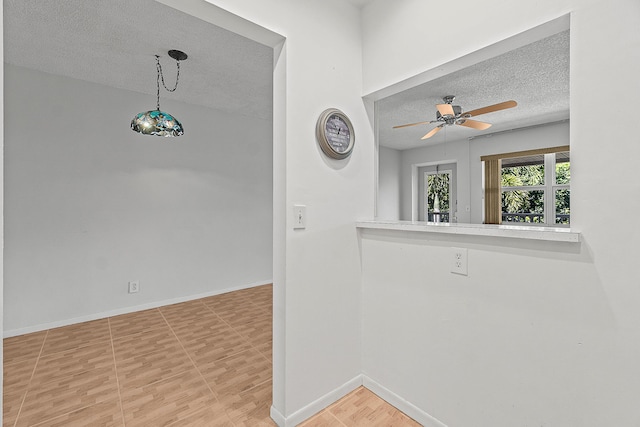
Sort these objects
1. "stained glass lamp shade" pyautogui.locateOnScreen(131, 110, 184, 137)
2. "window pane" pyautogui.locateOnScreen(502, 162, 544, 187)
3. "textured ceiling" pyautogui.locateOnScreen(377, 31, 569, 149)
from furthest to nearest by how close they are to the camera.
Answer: "window pane" pyautogui.locateOnScreen(502, 162, 544, 187)
"textured ceiling" pyautogui.locateOnScreen(377, 31, 569, 149)
"stained glass lamp shade" pyautogui.locateOnScreen(131, 110, 184, 137)

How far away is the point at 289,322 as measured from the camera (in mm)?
1525

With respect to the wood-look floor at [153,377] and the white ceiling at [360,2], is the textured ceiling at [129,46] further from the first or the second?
the wood-look floor at [153,377]

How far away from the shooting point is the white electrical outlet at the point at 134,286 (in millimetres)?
3214

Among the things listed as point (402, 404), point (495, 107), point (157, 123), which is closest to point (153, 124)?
point (157, 123)

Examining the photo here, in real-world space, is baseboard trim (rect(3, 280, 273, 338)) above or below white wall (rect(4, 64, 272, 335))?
below

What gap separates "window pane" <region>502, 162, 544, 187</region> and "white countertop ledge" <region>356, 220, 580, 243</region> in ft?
14.8

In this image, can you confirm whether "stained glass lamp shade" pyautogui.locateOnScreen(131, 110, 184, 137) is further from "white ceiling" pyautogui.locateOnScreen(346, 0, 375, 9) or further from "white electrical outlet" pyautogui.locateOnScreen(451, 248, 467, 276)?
"white electrical outlet" pyautogui.locateOnScreen(451, 248, 467, 276)

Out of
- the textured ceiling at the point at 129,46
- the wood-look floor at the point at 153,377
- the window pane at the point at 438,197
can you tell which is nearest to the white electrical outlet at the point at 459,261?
the wood-look floor at the point at 153,377

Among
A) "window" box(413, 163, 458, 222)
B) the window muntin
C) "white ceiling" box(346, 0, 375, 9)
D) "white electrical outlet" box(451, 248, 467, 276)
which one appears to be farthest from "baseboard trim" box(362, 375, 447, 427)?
"window" box(413, 163, 458, 222)

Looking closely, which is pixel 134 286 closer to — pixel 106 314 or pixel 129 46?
pixel 106 314

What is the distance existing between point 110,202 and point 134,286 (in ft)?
3.11

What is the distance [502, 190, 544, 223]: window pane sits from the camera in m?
4.95

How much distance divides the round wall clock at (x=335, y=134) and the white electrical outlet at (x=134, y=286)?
9.31 feet

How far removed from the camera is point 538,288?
1150 mm
